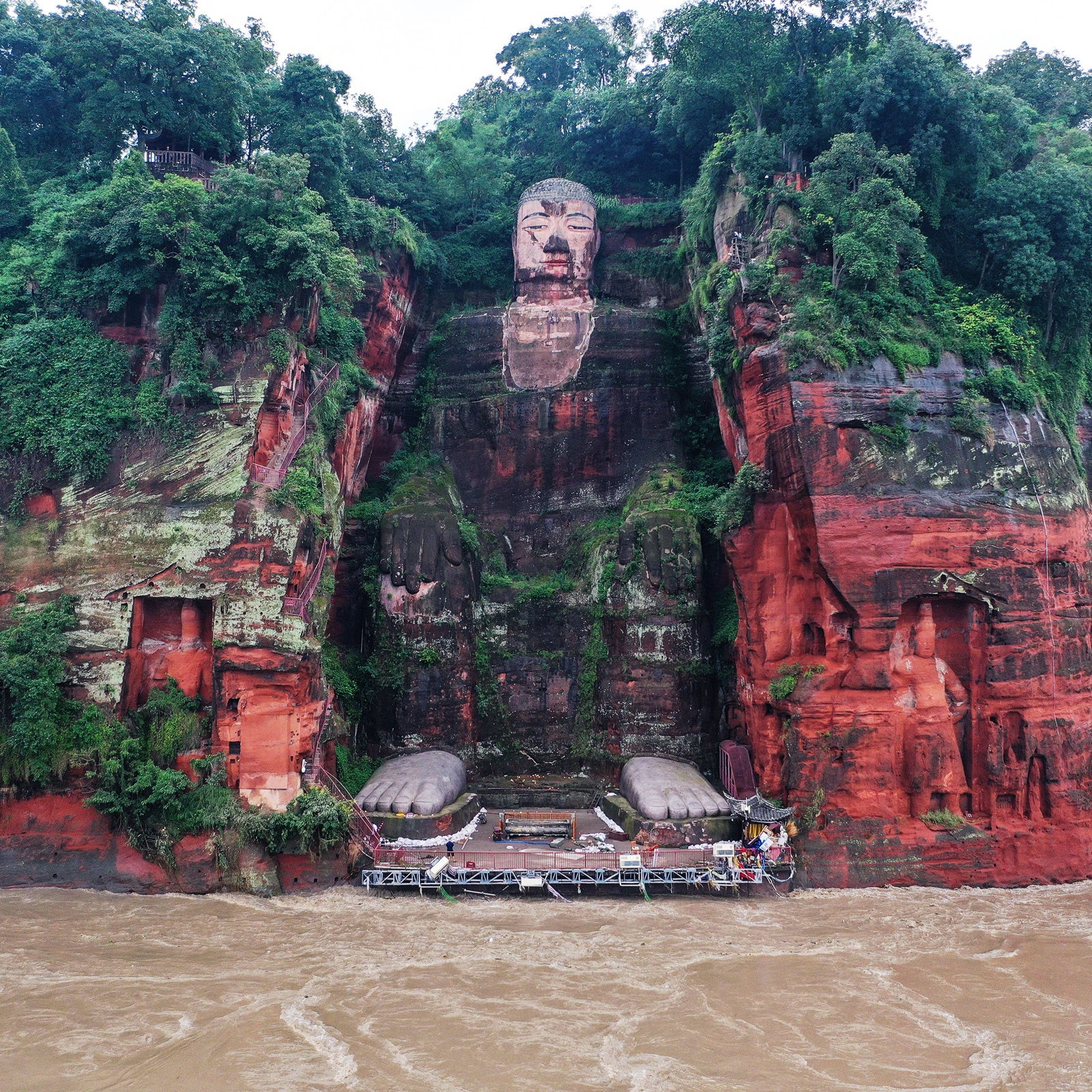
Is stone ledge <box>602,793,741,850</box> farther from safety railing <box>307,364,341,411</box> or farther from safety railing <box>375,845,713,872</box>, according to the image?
safety railing <box>307,364,341,411</box>

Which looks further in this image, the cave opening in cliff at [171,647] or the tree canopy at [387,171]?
the tree canopy at [387,171]

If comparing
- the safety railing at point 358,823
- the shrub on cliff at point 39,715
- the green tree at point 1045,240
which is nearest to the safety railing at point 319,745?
the safety railing at point 358,823

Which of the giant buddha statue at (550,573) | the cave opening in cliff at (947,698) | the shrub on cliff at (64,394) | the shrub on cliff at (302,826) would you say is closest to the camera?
the shrub on cliff at (302,826)

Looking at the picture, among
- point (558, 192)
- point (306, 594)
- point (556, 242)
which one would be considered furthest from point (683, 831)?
point (558, 192)

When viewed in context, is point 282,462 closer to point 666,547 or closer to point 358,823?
point 358,823

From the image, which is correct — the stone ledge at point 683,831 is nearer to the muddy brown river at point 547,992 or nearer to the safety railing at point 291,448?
the muddy brown river at point 547,992

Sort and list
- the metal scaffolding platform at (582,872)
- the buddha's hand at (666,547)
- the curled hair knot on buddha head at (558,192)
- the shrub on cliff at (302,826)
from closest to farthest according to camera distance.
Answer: the shrub on cliff at (302,826)
the metal scaffolding platform at (582,872)
the buddha's hand at (666,547)
the curled hair knot on buddha head at (558,192)
